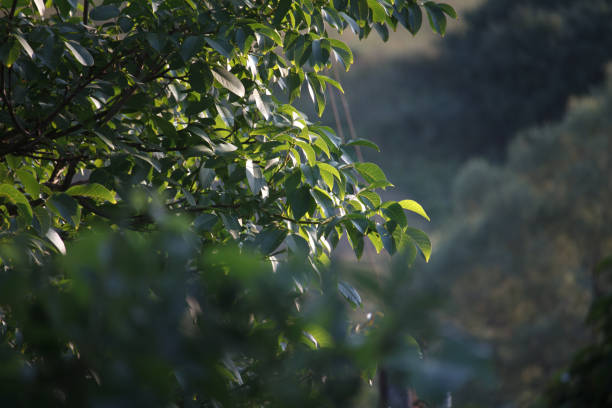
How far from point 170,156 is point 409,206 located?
1.82 feet

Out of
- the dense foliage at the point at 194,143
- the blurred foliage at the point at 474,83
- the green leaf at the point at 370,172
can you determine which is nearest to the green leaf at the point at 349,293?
the dense foliage at the point at 194,143

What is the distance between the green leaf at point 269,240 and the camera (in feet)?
3.16

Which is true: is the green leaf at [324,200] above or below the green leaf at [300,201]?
above

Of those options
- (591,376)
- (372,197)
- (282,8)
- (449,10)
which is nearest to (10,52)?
(282,8)

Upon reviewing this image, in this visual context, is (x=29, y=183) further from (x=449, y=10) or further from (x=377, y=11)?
(x=449, y=10)

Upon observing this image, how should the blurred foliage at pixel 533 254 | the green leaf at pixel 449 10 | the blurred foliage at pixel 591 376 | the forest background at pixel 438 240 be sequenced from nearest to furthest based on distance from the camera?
the forest background at pixel 438 240, the blurred foliage at pixel 591 376, the green leaf at pixel 449 10, the blurred foliage at pixel 533 254

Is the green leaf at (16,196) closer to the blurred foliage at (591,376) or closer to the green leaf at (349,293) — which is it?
the green leaf at (349,293)

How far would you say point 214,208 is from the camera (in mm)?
1089

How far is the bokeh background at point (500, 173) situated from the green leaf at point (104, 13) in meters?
0.80

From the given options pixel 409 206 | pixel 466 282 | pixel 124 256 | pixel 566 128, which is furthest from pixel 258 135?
pixel 566 128

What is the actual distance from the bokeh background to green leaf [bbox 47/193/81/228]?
58cm

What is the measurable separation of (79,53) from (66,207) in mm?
319

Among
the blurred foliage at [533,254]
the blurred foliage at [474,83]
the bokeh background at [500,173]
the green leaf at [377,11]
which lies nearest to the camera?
the green leaf at [377,11]

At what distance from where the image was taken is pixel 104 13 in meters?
1.08
